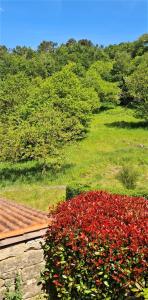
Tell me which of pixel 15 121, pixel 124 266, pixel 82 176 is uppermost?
pixel 15 121

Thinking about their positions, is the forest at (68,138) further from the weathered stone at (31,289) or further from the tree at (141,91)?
the weathered stone at (31,289)

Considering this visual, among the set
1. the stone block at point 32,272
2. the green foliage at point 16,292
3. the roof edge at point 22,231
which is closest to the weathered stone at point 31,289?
the stone block at point 32,272

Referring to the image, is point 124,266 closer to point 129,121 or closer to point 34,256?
point 34,256

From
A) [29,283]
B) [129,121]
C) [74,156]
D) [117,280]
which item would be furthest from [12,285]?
[129,121]

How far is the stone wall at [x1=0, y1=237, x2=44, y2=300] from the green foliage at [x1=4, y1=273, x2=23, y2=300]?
0.28 feet

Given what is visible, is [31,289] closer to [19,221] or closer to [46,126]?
[19,221]

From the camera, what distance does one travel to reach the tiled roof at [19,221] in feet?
26.3

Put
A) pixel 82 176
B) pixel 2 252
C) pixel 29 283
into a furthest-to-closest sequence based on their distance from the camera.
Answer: pixel 82 176 → pixel 29 283 → pixel 2 252

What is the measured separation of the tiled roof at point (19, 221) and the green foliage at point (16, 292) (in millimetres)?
1006

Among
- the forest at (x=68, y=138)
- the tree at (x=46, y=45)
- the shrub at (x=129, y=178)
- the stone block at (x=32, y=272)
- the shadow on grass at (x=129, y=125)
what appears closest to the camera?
the stone block at (x=32, y=272)

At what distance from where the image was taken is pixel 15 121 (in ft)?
106

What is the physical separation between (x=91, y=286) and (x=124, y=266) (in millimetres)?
813

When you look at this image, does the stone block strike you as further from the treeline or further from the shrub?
the treeline

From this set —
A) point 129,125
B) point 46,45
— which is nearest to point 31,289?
point 129,125
